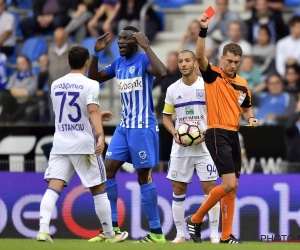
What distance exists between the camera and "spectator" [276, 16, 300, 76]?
18453 mm

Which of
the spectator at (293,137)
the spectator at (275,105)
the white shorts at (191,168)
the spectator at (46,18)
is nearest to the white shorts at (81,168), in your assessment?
the white shorts at (191,168)

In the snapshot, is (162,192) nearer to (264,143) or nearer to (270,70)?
(264,143)

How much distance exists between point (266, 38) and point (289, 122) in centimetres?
292

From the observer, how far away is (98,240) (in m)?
12.4

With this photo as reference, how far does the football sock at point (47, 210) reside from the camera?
11.3 metres

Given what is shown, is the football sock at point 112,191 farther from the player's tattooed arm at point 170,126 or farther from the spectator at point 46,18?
the spectator at point 46,18

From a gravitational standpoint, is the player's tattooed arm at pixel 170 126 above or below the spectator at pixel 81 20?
below

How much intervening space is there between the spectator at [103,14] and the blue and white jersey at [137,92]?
7632 mm

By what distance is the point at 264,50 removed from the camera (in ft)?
62.3

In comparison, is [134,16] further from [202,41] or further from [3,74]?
[202,41]

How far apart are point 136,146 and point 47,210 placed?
66.6 inches

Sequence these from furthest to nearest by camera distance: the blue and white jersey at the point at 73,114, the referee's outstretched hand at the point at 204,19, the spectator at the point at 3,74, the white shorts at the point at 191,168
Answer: the spectator at the point at 3,74, the white shorts at the point at 191,168, the blue and white jersey at the point at 73,114, the referee's outstretched hand at the point at 204,19

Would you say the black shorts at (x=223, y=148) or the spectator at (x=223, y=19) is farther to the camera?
the spectator at (x=223, y=19)

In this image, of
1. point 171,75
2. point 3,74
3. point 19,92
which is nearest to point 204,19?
point 171,75
